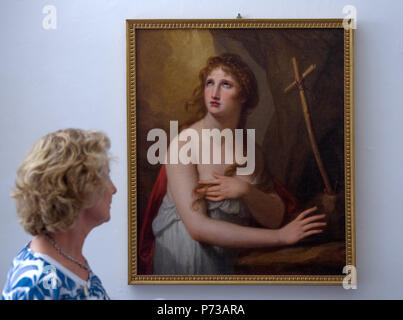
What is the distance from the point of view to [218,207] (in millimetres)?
3520

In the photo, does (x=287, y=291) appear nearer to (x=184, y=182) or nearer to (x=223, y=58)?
(x=184, y=182)

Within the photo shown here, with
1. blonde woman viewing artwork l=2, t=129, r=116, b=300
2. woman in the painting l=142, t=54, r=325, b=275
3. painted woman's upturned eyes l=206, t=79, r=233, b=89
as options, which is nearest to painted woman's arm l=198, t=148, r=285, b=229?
woman in the painting l=142, t=54, r=325, b=275

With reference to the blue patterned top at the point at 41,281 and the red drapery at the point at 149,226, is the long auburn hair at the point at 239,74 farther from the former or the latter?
the blue patterned top at the point at 41,281

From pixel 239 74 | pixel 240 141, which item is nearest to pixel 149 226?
pixel 240 141

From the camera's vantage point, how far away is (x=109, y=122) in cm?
360

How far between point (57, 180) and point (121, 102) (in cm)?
189

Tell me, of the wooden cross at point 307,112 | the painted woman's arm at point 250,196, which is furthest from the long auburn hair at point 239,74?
the painted woman's arm at point 250,196

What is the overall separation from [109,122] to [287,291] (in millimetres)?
1739

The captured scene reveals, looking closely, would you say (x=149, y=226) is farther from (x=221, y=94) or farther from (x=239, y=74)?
(x=239, y=74)

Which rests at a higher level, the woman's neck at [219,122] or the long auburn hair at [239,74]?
the long auburn hair at [239,74]

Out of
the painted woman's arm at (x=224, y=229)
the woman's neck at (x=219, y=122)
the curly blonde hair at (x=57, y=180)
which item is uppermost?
the woman's neck at (x=219, y=122)

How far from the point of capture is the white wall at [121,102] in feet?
11.7

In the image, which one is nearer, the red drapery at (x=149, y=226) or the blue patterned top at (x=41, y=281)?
the blue patterned top at (x=41, y=281)

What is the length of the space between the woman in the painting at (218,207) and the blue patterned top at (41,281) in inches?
65.7
